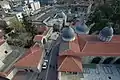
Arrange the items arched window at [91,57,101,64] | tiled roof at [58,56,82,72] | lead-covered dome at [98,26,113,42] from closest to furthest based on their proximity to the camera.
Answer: tiled roof at [58,56,82,72]
lead-covered dome at [98,26,113,42]
arched window at [91,57,101,64]

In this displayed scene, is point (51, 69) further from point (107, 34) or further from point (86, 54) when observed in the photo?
point (107, 34)

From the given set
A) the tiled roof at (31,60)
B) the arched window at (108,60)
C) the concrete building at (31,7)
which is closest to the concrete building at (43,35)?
the tiled roof at (31,60)

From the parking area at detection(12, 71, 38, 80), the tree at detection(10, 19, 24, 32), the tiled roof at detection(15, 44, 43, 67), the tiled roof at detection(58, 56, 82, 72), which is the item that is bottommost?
the parking area at detection(12, 71, 38, 80)

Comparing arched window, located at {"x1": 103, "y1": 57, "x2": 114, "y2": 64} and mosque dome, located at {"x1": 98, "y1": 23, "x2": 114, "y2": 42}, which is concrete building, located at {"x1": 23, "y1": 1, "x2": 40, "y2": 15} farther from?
arched window, located at {"x1": 103, "y1": 57, "x2": 114, "y2": 64}

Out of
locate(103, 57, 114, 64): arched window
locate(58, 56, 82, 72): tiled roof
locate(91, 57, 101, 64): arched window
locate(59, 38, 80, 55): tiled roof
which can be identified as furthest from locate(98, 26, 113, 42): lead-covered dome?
locate(58, 56, 82, 72): tiled roof

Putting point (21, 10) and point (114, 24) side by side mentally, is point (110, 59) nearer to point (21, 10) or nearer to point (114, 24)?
point (114, 24)

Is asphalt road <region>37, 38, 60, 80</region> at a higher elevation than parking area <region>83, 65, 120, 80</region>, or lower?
lower

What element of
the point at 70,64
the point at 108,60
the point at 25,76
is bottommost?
the point at 25,76

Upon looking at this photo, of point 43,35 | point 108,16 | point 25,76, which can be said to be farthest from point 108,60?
point 43,35

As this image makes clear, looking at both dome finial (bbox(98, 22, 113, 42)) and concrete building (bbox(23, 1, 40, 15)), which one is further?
concrete building (bbox(23, 1, 40, 15))
